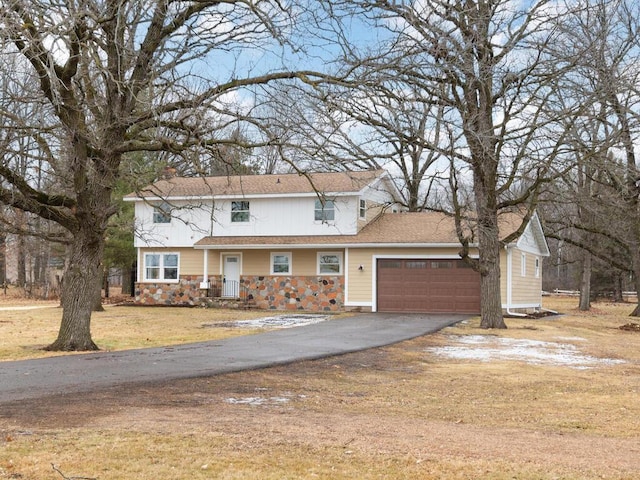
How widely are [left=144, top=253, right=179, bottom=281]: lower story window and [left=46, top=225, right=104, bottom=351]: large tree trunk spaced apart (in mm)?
17508

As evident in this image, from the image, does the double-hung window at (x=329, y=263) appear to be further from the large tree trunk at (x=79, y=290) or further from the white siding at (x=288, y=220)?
the large tree trunk at (x=79, y=290)

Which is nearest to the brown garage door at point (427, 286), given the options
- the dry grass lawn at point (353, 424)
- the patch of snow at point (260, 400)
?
the dry grass lawn at point (353, 424)

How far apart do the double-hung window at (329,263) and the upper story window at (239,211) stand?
3759 mm

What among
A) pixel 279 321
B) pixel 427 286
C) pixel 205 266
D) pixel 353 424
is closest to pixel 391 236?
pixel 427 286

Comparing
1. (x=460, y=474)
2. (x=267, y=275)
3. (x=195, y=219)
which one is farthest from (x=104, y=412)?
(x=195, y=219)

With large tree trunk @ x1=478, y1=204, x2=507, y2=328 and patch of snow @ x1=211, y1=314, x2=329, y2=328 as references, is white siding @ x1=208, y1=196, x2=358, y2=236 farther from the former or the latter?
large tree trunk @ x1=478, y1=204, x2=507, y2=328

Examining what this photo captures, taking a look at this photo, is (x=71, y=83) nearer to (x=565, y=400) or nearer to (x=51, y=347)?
(x=51, y=347)

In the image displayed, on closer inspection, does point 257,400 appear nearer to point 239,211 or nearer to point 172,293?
point 239,211

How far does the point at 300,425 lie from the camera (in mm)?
7582

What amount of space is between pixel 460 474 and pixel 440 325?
16505 mm

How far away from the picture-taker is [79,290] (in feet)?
46.0

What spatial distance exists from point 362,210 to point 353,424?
884 inches

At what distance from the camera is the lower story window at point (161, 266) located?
31703 mm

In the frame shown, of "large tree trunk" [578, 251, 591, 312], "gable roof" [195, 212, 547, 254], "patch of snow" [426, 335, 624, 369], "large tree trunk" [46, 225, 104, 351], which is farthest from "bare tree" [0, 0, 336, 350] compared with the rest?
"large tree trunk" [578, 251, 591, 312]
